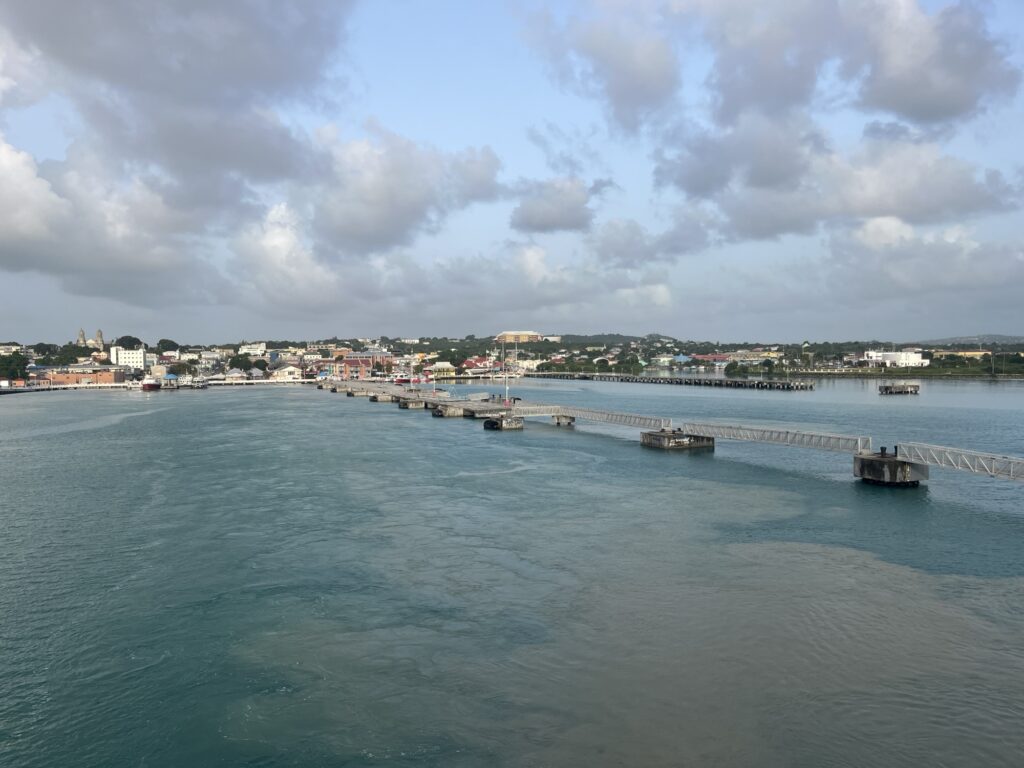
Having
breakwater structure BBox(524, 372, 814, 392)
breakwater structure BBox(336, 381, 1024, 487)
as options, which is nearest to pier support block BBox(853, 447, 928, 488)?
breakwater structure BBox(336, 381, 1024, 487)

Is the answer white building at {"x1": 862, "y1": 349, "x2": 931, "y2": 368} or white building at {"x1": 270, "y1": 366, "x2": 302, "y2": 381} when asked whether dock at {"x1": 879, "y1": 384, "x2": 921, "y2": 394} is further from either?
white building at {"x1": 270, "y1": 366, "x2": 302, "y2": 381}

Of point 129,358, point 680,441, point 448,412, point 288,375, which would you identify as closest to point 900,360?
point 448,412

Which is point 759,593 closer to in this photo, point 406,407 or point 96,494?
point 96,494

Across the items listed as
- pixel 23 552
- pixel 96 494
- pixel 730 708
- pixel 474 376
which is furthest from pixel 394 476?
pixel 474 376

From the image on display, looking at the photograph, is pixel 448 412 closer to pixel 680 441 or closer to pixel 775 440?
pixel 680 441

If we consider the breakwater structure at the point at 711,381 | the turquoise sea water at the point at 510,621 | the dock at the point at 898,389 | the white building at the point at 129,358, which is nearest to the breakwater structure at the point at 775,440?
the turquoise sea water at the point at 510,621

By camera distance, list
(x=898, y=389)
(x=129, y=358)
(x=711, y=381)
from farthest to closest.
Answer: (x=129, y=358) → (x=711, y=381) → (x=898, y=389)
